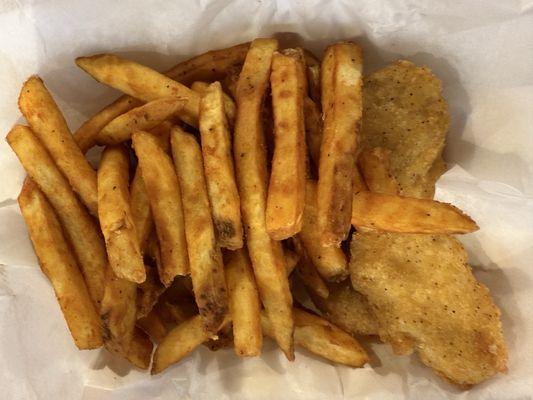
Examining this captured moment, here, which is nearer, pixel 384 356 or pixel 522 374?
pixel 522 374

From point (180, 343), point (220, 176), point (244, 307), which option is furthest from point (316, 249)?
point (180, 343)

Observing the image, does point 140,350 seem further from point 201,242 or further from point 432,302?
point 432,302

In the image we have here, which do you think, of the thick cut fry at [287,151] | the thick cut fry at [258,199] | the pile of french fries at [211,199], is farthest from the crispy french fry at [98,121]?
the thick cut fry at [287,151]

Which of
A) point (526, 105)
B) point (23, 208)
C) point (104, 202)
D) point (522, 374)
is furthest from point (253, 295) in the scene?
point (526, 105)

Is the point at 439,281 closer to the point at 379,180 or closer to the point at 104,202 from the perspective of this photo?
the point at 379,180

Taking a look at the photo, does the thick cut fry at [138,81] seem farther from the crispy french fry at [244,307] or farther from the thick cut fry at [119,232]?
the crispy french fry at [244,307]

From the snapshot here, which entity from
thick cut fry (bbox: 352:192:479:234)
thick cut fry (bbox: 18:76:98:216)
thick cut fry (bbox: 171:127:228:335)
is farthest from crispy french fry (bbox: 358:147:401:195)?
thick cut fry (bbox: 18:76:98:216)
